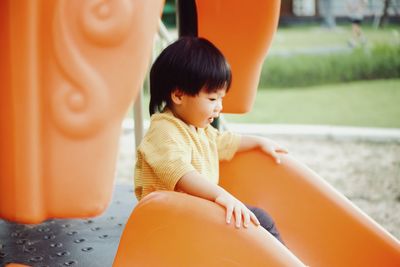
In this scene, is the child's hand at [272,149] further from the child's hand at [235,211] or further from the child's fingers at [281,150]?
the child's hand at [235,211]

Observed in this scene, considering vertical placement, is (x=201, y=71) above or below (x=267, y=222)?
above

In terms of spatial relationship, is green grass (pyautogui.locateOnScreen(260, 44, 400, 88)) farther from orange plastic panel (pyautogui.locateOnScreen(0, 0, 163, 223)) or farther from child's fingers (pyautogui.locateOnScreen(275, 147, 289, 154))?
orange plastic panel (pyautogui.locateOnScreen(0, 0, 163, 223))

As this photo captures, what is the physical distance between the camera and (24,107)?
0.59 m

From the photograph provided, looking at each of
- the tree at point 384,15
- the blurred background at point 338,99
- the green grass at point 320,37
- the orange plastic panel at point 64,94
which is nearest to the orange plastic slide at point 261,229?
the orange plastic panel at point 64,94

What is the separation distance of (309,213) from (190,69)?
41cm

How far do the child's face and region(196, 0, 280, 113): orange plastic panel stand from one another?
225 mm

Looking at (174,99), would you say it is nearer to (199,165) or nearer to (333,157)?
(199,165)

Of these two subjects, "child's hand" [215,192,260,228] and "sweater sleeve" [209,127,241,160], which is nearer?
"child's hand" [215,192,260,228]

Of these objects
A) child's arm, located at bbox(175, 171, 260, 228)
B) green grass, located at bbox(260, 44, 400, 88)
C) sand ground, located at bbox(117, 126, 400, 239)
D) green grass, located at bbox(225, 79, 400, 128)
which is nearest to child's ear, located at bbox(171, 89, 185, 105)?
child's arm, located at bbox(175, 171, 260, 228)

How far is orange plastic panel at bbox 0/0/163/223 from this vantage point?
0.58 metres

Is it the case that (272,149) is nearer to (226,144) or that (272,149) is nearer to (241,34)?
(226,144)

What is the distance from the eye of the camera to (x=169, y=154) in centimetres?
101

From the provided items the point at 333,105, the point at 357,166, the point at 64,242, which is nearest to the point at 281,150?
the point at 64,242

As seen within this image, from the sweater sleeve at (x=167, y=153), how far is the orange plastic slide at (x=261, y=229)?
0.06 meters
